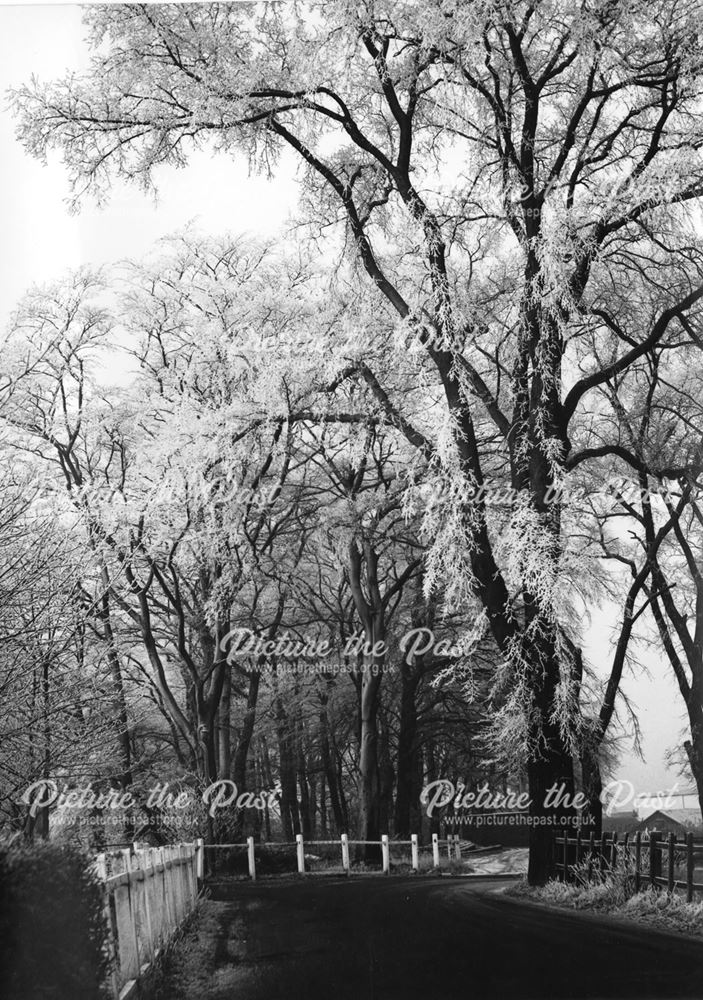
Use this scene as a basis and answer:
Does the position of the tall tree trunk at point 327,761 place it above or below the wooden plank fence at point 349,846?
above

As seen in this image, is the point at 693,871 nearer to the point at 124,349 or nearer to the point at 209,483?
the point at 209,483

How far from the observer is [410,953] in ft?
14.7

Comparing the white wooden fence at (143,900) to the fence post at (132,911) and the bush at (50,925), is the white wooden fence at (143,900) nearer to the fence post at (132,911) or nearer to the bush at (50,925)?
the fence post at (132,911)

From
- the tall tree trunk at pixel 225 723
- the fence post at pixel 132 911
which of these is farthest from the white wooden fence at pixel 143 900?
the tall tree trunk at pixel 225 723

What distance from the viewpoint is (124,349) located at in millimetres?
5195

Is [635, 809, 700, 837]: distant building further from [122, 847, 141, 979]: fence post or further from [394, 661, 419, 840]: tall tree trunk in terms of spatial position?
[122, 847, 141, 979]: fence post

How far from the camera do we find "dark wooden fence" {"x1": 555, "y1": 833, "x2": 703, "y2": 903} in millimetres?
4656

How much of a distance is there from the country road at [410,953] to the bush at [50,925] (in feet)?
2.39

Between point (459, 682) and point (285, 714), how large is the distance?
0.93 metres

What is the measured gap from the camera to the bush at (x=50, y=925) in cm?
330

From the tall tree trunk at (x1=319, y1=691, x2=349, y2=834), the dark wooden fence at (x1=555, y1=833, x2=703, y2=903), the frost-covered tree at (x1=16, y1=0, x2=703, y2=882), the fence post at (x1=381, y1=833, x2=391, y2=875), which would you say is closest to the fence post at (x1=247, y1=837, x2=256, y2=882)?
the tall tree trunk at (x1=319, y1=691, x2=349, y2=834)

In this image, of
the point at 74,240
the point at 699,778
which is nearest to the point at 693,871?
the point at 699,778

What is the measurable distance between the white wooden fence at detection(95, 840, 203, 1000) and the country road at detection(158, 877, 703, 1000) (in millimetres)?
137

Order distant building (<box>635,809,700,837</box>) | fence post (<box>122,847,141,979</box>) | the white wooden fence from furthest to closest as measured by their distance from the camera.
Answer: distant building (<box>635,809,700,837</box>) < fence post (<box>122,847,141,979</box>) < the white wooden fence
